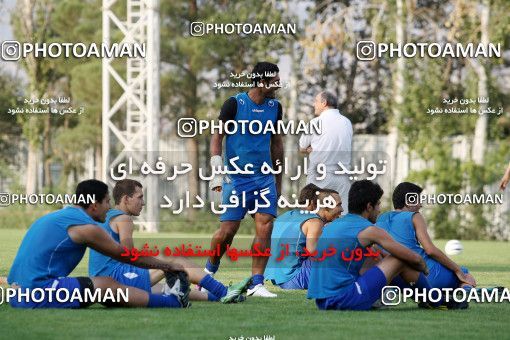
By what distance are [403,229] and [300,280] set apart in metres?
2.17

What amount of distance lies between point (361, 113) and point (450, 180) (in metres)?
10.2

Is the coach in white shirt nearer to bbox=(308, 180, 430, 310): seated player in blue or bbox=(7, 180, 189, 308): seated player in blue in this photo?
bbox=(308, 180, 430, 310): seated player in blue

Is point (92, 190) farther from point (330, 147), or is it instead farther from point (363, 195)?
point (330, 147)

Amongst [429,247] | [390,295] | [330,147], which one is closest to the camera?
[390,295]

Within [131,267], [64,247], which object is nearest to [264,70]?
[131,267]

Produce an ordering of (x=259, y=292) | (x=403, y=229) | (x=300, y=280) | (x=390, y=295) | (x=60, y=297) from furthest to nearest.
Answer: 1. (x=300, y=280)
2. (x=259, y=292)
3. (x=403, y=229)
4. (x=390, y=295)
5. (x=60, y=297)

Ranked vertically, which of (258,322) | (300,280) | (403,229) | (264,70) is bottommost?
(300,280)

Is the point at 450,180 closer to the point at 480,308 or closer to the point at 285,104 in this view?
the point at 285,104

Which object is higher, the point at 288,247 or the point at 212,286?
the point at 288,247

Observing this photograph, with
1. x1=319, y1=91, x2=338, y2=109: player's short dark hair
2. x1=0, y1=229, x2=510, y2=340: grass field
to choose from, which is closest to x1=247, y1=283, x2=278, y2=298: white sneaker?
x1=0, y1=229, x2=510, y2=340: grass field

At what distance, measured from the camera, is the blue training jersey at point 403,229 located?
9445 millimetres

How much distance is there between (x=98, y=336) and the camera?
7.16m

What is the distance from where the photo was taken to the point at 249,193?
10.8 metres

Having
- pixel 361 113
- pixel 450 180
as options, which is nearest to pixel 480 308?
pixel 450 180
